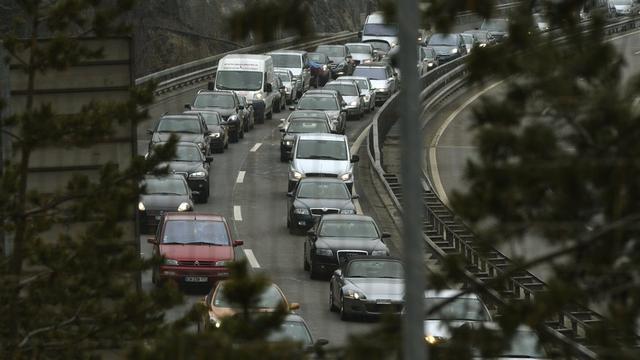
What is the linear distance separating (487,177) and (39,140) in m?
5.87

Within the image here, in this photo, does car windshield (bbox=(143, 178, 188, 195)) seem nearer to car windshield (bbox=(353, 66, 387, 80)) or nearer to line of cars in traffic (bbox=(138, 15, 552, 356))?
line of cars in traffic (bbox=(138, 15, 552, 356))

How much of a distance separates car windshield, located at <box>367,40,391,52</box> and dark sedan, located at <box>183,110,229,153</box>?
2463 centimetres

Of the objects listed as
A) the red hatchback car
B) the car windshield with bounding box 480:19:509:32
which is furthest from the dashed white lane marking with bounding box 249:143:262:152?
the red hatchback car

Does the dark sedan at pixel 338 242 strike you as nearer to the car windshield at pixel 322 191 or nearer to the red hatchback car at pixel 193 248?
the red hatchback car at pixel 193 248

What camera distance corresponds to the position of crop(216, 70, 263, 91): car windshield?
157 ft

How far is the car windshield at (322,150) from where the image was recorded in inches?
1447

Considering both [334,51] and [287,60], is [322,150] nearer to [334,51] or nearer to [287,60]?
[287,60]

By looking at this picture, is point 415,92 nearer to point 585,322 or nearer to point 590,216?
point 590,216

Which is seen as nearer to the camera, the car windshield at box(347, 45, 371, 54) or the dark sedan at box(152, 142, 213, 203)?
the dark sedan at box(152, 142, 213, 203)

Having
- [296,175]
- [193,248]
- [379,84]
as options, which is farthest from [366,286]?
[379,84]

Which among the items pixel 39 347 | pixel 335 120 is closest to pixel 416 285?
pixel 39 347

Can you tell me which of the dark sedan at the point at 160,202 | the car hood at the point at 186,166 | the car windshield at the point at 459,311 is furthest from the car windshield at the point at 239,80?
the car windshield at the point at 459,311

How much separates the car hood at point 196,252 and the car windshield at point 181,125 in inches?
478

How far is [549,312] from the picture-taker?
9.88 metres
